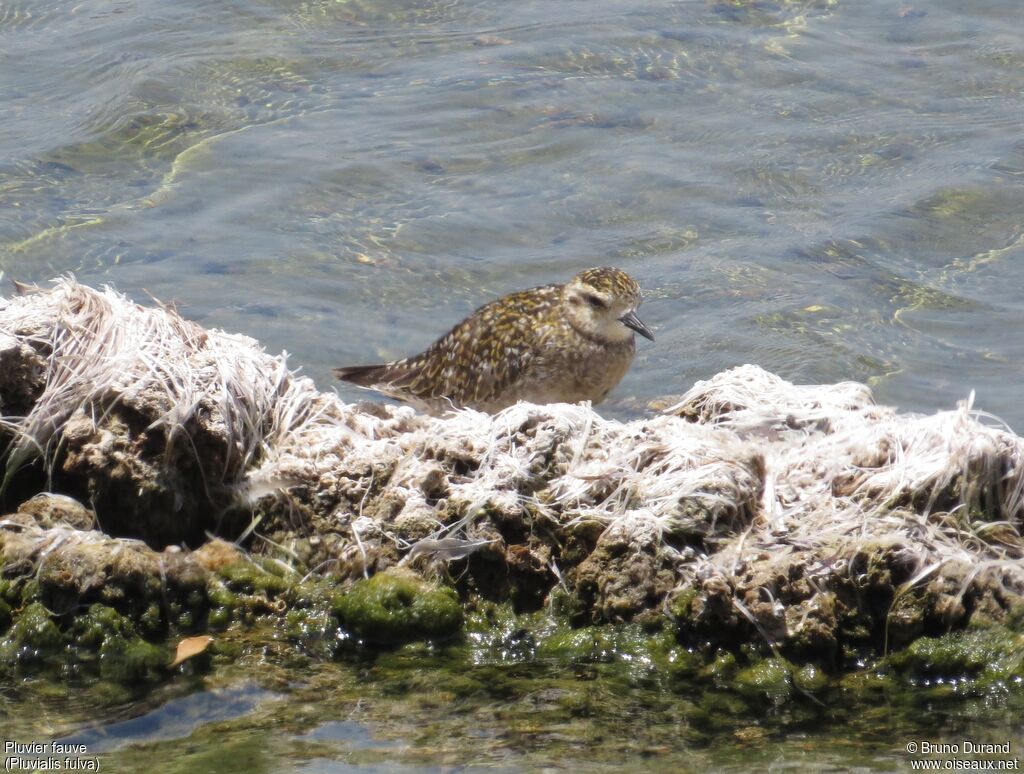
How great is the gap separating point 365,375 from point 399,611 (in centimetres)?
327

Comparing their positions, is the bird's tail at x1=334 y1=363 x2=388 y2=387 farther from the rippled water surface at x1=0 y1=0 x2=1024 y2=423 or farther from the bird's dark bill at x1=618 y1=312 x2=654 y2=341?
the bird's dark bill at x1=618 y1=312 x2=654 y2=341

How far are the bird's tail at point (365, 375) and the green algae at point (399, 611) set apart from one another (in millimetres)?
3139

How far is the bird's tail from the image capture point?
24.7 ft

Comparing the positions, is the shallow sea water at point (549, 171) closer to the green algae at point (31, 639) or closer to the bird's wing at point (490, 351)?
the bird's wing at point (490, 351)

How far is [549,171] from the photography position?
1022 centimetres

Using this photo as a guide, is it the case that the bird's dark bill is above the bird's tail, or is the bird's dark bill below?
above

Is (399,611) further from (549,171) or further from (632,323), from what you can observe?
(549,171)

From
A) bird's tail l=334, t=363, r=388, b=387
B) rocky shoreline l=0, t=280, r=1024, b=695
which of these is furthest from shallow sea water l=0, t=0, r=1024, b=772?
rocky shoreline l=0, t=280, r=1024, b=695

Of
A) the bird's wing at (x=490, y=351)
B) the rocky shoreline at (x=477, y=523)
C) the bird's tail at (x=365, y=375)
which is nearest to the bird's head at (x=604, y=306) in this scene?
the bird's wing at (x=490, y=351)

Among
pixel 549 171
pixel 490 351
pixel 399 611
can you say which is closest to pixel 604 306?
pixel 490 351

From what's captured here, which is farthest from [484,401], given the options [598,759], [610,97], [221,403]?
[610,97]

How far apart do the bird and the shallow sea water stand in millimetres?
826

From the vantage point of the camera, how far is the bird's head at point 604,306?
7.16 meters

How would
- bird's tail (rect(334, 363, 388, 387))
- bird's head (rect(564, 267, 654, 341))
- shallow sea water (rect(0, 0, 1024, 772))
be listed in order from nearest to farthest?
bird's head (rect(564, 267, 654, 341)) → bird's tail (rect(334, 363, 388, 387)) → shallow sea water (rect(0, 0, 1024, 772))
